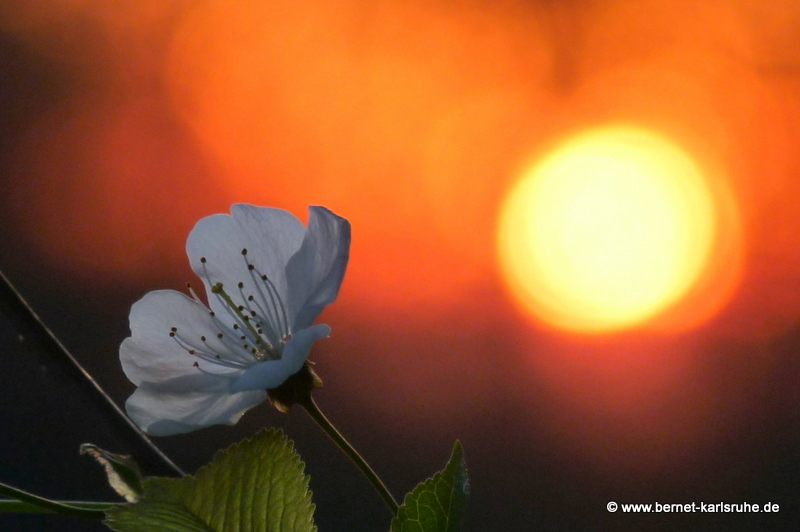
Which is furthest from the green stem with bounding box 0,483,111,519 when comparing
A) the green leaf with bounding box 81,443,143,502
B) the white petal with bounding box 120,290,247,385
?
the white petal with bounding box 120,290,247,385

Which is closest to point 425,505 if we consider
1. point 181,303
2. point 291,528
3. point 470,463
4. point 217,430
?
point 291,528

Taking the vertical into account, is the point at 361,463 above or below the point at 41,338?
below

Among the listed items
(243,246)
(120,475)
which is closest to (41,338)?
(120,475)

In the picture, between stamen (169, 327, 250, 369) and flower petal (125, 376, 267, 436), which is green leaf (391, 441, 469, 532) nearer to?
flower petal (125, 376, 267, 436)

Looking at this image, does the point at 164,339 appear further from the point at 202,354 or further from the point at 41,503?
the point at 41,503

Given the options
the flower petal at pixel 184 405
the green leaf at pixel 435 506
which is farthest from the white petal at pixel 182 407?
the green leaf at pixel 435 506

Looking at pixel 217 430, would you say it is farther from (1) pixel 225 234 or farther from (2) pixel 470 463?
(1) pixel 225 234
